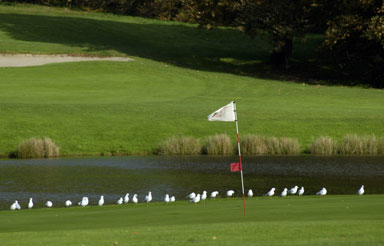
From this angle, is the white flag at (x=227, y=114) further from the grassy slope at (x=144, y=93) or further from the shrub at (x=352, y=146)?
the shrub at (x=352, y=146)

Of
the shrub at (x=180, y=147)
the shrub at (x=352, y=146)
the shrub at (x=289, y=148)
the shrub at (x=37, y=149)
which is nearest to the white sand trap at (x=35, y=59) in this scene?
the shrub at (x=37, y=149)

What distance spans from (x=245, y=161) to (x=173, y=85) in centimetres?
1886

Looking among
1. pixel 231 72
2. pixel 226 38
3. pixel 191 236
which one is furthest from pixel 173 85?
pixel 191 236

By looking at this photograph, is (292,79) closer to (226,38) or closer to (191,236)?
(226,38)

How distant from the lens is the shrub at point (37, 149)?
33750mm

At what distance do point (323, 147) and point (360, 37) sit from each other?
2110 centimetres

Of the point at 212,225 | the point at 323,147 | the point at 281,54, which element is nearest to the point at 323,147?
the point at 323,147

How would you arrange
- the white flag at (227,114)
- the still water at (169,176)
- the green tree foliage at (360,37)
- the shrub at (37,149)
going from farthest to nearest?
1. the green tree foliage at (360,37)
2. the shrub at (37,149)
3. the still water at (169,176)
4. the white flag at (227,114)

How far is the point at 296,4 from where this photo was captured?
57.1 meters

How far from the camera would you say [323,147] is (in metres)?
34.9

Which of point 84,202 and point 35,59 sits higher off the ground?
point 35,59

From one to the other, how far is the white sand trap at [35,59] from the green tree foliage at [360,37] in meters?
16.2

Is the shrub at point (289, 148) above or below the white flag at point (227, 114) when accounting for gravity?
below

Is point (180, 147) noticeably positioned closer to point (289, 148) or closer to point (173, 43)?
point (289, 148)
